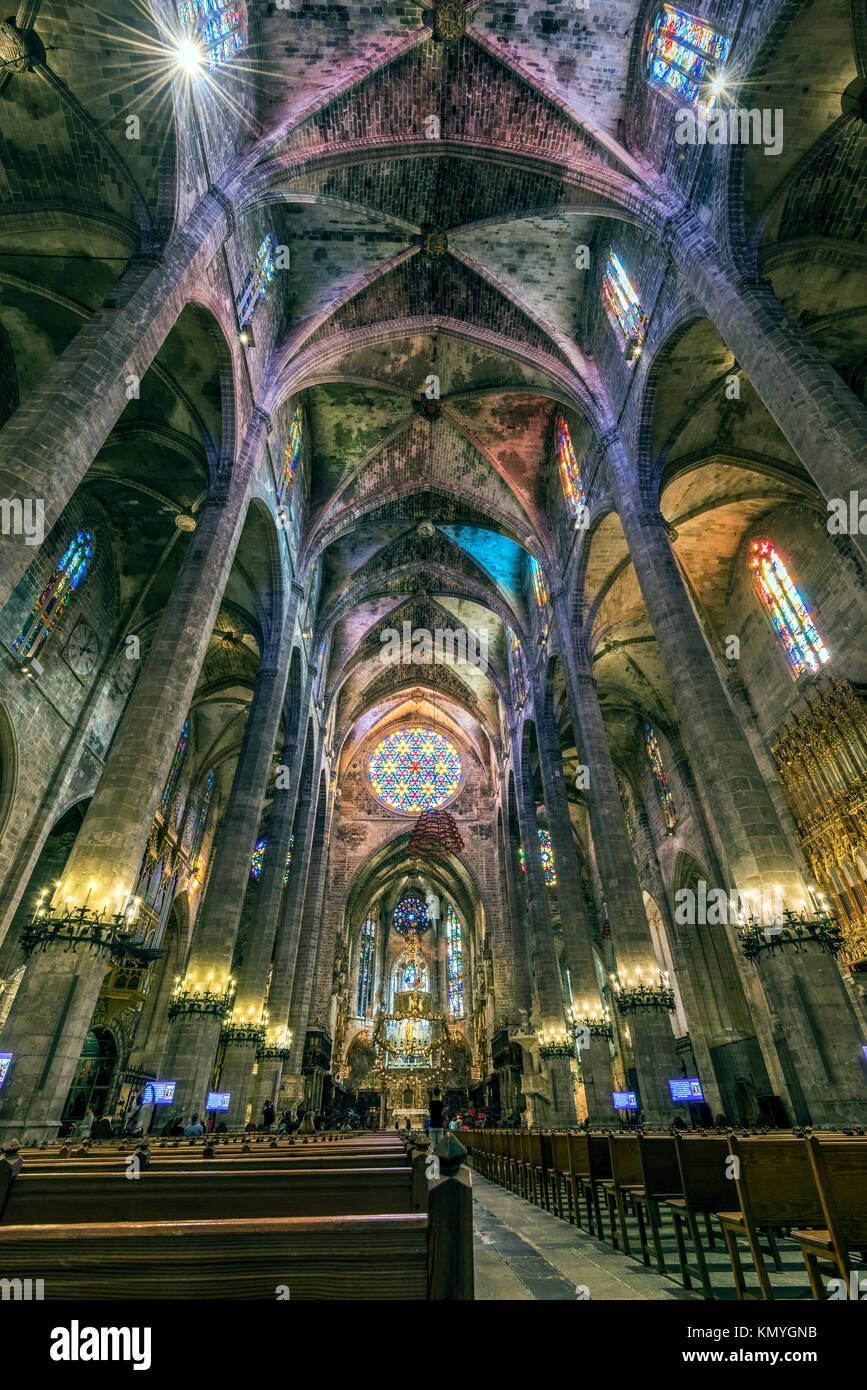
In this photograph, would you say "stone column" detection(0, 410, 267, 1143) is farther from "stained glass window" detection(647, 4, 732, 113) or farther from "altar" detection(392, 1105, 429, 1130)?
"altar" detection(392, 1105, 429, 1130)

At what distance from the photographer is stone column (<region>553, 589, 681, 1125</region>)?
1400 cm

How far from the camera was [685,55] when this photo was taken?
1348 centimetres

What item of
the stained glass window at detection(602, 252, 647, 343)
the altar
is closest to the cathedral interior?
the stained glass window at detection(602, 252, 647, 343)

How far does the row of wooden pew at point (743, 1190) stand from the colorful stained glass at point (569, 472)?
56.2ft

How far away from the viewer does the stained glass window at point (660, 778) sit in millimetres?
26312

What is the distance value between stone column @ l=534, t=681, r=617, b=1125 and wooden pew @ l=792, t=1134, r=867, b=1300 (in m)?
15.7

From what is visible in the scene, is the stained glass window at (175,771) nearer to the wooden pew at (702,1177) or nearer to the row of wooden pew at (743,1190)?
the row of wooden pew at (743,1190)

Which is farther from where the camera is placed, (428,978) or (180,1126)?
(428,978)

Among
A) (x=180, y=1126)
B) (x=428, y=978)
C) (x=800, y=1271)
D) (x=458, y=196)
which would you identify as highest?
(x=458, y=196)

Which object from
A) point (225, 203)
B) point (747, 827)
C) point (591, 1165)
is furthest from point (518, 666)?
point (591, 1165)

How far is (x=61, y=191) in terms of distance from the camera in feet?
42.4

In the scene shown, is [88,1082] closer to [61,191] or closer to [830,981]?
[830,981]

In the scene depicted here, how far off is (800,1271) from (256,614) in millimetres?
19554

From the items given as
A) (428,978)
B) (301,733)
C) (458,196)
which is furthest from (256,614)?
(428,978)
